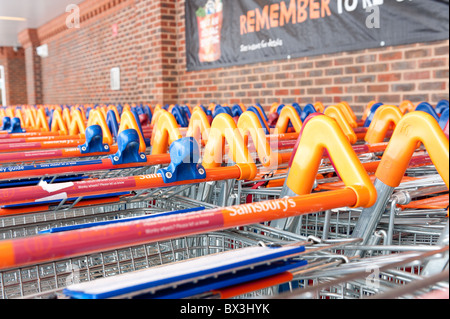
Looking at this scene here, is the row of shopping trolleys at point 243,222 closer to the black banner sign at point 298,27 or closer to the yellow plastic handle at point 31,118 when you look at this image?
the black banner sign at point 298,27

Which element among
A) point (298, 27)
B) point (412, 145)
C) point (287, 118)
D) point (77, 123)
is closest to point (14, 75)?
point (298, 27)

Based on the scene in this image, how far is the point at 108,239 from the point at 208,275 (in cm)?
15

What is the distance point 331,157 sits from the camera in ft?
3.58

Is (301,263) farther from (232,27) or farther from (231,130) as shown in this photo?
(232,27)

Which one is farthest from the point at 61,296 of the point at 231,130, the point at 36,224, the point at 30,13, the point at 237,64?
the point at 30,13

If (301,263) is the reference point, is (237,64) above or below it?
above

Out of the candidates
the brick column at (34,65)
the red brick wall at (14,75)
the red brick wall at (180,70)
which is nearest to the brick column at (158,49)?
the red brick wall at (180,70)

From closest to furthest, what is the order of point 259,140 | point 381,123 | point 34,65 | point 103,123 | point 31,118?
point 259,140
point 381,123
point 103,123
point 31,118
point 34,65

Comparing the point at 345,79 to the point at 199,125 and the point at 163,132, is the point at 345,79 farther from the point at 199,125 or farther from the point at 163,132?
the point at 163,132

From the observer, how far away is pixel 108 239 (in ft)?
2.30

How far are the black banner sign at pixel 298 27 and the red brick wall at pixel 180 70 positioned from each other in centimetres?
9

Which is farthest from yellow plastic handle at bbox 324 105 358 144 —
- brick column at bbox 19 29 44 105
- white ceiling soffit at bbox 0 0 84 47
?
brick column at bbox 19 29 44 105

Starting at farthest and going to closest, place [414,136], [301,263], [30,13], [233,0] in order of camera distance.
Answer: [30,13], [233,0], [414,136], [301,263]

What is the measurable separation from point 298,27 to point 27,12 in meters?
8.24
